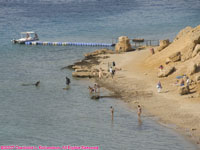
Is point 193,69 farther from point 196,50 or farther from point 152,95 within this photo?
point 152,95

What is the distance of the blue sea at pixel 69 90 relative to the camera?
4109cm

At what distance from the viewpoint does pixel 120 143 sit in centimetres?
3975

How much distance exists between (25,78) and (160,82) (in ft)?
66.3

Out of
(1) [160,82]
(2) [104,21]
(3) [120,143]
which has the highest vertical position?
(2) [104,21]

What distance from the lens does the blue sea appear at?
41.1 meters

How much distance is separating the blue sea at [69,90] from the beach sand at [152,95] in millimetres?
1431

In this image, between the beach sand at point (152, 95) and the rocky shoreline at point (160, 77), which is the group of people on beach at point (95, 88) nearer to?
the beach sand at point (152, 95)

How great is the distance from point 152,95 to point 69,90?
11543 mm

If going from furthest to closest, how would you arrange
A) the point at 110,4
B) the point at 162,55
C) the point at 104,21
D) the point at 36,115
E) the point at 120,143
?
the point at 110,4 → the point at 104,21 → the point at 162,55 → the point at 36,115 → the point at 120,143

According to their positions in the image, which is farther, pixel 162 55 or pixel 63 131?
pixel 162 55

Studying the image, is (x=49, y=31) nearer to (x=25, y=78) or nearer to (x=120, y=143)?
(x=25, y=78)

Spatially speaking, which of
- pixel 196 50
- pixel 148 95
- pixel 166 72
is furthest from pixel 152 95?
pixel 196 50

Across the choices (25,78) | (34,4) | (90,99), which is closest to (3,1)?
(34,4)

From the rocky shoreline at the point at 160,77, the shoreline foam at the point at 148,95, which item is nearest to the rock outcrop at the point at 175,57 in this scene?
the rocky shoreline at the point at 160,77
